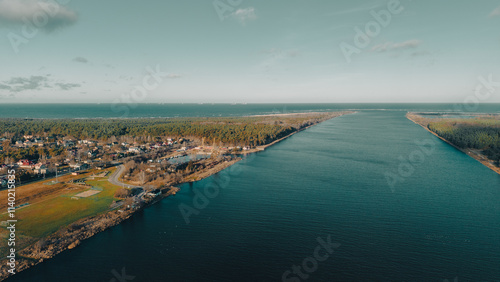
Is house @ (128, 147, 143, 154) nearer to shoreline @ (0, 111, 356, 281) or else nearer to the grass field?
the grass field

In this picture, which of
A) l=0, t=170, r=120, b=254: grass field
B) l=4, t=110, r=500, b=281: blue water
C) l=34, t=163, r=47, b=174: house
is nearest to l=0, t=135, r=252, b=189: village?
l=34, t=163, r=47, b=174: house

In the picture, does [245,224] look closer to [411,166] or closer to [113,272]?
[113,272]

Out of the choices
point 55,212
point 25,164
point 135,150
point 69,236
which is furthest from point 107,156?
point 69,236

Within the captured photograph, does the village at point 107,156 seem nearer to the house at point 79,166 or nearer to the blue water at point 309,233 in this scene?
the house at point 79,166

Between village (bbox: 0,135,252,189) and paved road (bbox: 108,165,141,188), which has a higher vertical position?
village (bbox: 0,135,252,189)

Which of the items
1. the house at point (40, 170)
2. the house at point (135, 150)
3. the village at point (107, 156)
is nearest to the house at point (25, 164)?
the village at point (107, 156)

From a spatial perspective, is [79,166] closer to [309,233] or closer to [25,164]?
[25,164]
